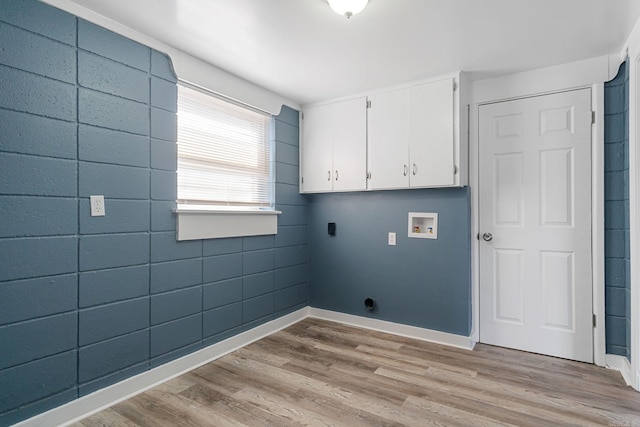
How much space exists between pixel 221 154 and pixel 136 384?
181cm

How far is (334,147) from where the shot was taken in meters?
3.53

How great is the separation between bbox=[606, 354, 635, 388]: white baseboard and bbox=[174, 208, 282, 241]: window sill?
293cm

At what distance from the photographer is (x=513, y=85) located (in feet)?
9.37

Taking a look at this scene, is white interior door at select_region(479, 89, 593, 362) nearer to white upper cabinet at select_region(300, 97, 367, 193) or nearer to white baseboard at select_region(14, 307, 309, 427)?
white upper cabinet at select_region(300, 97, 367, 193)

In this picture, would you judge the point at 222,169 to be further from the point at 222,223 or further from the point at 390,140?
the point at 390,140

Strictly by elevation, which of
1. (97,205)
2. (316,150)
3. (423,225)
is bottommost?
(423,225)

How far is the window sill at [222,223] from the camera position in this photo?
2488 millimetres

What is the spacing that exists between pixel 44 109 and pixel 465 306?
3.32 m

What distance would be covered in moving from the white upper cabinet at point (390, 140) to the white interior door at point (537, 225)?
1.09 ft

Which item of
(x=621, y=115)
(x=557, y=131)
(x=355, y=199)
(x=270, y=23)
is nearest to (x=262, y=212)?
(x=355, y=199)

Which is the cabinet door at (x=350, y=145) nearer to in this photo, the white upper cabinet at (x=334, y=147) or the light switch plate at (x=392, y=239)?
the white upper cabinet at (x=334, y=147)

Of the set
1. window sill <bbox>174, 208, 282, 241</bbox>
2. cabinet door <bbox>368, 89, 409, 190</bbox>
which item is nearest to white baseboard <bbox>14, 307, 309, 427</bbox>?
window sill <bbox>174, 208, 282, 241</bbox>

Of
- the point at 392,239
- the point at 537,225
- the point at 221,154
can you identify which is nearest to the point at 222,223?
the point at 221,154

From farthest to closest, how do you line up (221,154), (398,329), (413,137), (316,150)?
(316,150), (398,329), (413,137), (221,154)
